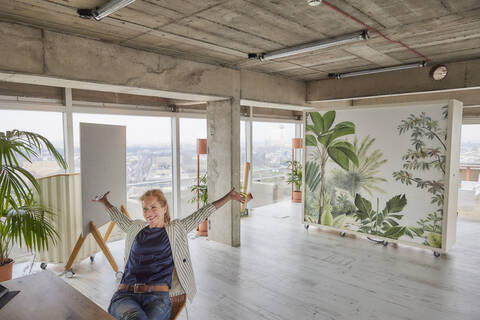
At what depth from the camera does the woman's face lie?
240 cm

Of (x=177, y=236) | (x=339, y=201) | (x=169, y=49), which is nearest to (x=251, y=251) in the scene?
(x=339, y=201)

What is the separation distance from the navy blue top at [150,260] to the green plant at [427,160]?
3.87m

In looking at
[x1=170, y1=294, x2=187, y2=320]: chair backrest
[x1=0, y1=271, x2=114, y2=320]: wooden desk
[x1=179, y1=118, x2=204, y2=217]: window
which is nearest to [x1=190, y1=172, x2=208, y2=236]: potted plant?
[x1=179, y1=118, x2=204, y2=217]: window

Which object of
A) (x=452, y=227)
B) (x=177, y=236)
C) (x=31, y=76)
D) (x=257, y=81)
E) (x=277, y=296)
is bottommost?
(x=277, y=296)

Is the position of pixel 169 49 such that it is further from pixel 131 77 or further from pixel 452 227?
pixel 452 227

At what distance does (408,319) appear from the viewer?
309 centimetres

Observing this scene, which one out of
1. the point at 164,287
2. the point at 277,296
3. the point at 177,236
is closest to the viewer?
the point at 164,287

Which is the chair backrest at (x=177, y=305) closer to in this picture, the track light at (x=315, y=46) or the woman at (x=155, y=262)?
the woman at (x=155, y=262)

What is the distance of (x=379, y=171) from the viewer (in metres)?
5.05

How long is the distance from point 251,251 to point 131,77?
9.71ft

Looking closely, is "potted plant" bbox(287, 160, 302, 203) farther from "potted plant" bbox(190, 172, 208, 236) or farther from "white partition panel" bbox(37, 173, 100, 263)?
"white partition panel" bbox(37, 173, 100, 263)

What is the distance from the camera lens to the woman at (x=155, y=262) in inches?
84.8

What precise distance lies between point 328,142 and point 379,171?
0.96 m

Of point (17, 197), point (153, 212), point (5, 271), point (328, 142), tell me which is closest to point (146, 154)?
point (5, 271)
